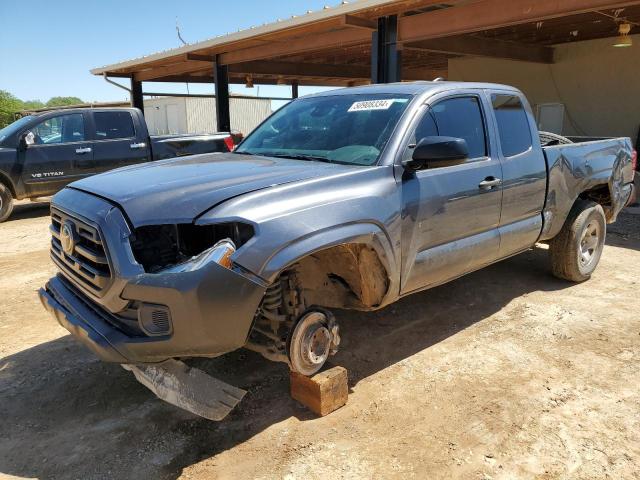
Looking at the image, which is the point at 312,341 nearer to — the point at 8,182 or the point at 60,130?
the point at 8,182

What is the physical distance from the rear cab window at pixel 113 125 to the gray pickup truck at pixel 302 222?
6.47 meters

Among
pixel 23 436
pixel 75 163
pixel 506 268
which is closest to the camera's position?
pixel 23 436

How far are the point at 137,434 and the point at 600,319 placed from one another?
3.94 meters

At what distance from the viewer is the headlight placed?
8.35ft

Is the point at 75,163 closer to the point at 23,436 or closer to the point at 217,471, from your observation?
the point at 23,436

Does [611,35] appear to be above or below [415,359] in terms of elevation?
above

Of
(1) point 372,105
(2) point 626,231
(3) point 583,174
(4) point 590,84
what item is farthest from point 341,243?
(4) point 590,84

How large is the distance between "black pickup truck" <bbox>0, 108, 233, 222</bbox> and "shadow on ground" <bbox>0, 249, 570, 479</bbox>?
6.21m


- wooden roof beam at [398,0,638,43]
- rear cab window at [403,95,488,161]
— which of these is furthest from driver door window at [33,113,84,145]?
rear cab window at [403,95,488,161]

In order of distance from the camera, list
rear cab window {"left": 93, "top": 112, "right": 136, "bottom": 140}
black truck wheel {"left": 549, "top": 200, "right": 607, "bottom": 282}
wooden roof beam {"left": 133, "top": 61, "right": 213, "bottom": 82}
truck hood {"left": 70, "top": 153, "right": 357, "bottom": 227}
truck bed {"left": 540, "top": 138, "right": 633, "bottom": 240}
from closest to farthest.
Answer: truck hood {"left": 70, "top": 153, "right": 357, "bottom": 227}, truck bed {"left": 540, "top": 138, "right": 633, "bottom": 240}, black truck wheel {"left": 549, "top": 200, "right": 607, "bottom": 282}, rear cab window {"left": 93, "top": 112, "right": 136, "bottom": 140}, wooden roof beam {"left": 133, "top": 61, "right": 213, "bottom": 82}

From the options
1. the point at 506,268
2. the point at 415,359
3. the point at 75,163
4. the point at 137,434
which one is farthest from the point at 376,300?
the point at 75,163

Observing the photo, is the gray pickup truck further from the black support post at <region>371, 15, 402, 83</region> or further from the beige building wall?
the beige building wall

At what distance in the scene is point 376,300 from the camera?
343 cm

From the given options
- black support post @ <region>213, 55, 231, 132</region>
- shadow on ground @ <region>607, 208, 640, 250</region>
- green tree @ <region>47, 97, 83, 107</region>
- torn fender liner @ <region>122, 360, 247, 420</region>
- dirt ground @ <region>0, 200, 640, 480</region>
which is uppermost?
green tree @ <region>47, 97, 83, 107</region>
